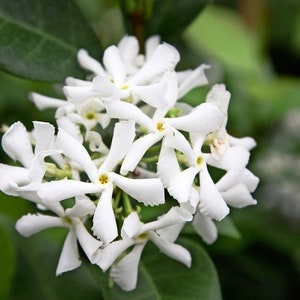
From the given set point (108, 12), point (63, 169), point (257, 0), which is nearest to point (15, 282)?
point (63, 169)

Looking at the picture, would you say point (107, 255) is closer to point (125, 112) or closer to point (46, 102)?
point (125, 112)

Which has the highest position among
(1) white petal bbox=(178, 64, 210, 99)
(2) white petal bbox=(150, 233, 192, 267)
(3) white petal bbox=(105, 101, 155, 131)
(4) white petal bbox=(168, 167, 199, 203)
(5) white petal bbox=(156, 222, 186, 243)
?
(3) white petal bbox=(105, 101, 155, 131)

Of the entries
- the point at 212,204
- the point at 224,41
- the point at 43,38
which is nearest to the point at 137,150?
the point at 212,204

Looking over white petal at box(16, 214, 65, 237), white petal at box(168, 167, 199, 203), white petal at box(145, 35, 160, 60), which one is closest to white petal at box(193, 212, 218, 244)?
white petal at box(168, 167, 199, 203)

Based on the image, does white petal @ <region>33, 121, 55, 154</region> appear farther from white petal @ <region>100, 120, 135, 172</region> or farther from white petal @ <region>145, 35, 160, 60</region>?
white petal @ <region>145, 35, 160, 60</region>

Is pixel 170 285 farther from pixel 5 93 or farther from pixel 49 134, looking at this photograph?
pixel 5 93

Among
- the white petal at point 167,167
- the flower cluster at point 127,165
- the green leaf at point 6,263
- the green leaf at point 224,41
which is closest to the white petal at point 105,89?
the flower cluster at point 127,165
